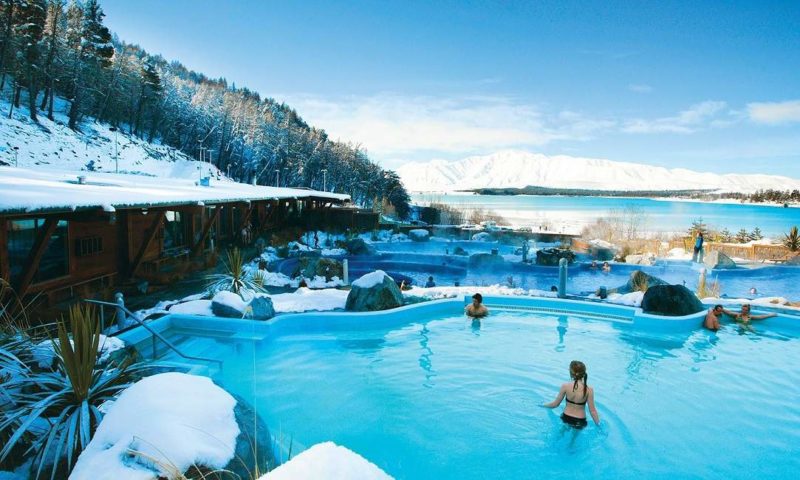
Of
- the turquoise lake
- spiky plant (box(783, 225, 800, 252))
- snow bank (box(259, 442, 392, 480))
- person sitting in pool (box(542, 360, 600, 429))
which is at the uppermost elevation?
the turquoise lake

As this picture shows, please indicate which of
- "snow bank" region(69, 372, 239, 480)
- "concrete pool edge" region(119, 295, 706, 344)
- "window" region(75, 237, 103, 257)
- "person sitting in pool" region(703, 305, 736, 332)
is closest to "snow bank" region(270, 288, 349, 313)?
"concrete pool edge" region(119, 295, 706, 344)

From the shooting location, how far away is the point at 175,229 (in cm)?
1334

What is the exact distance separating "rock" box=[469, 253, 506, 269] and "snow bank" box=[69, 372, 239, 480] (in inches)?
582

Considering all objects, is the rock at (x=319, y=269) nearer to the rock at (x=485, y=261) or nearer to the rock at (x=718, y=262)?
the rock at (x=485, y=261)

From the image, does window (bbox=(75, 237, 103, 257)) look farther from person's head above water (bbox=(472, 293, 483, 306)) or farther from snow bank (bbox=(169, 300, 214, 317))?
person's head above water (bbox=(472, 293, 483, 306))

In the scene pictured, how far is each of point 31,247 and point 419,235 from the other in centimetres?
1964

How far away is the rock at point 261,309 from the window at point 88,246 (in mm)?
3665

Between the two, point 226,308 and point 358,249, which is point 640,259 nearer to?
point 358,249

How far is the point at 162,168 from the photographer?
38750mm

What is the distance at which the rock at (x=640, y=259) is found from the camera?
55.3ft

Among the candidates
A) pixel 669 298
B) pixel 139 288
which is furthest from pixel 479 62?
pixel 139 288

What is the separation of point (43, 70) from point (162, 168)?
10.2m

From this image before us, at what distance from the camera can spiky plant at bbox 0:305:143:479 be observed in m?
2.74

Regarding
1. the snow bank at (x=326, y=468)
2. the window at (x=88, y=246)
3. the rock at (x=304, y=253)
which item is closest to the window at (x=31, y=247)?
the window at (x=88, y=246)
